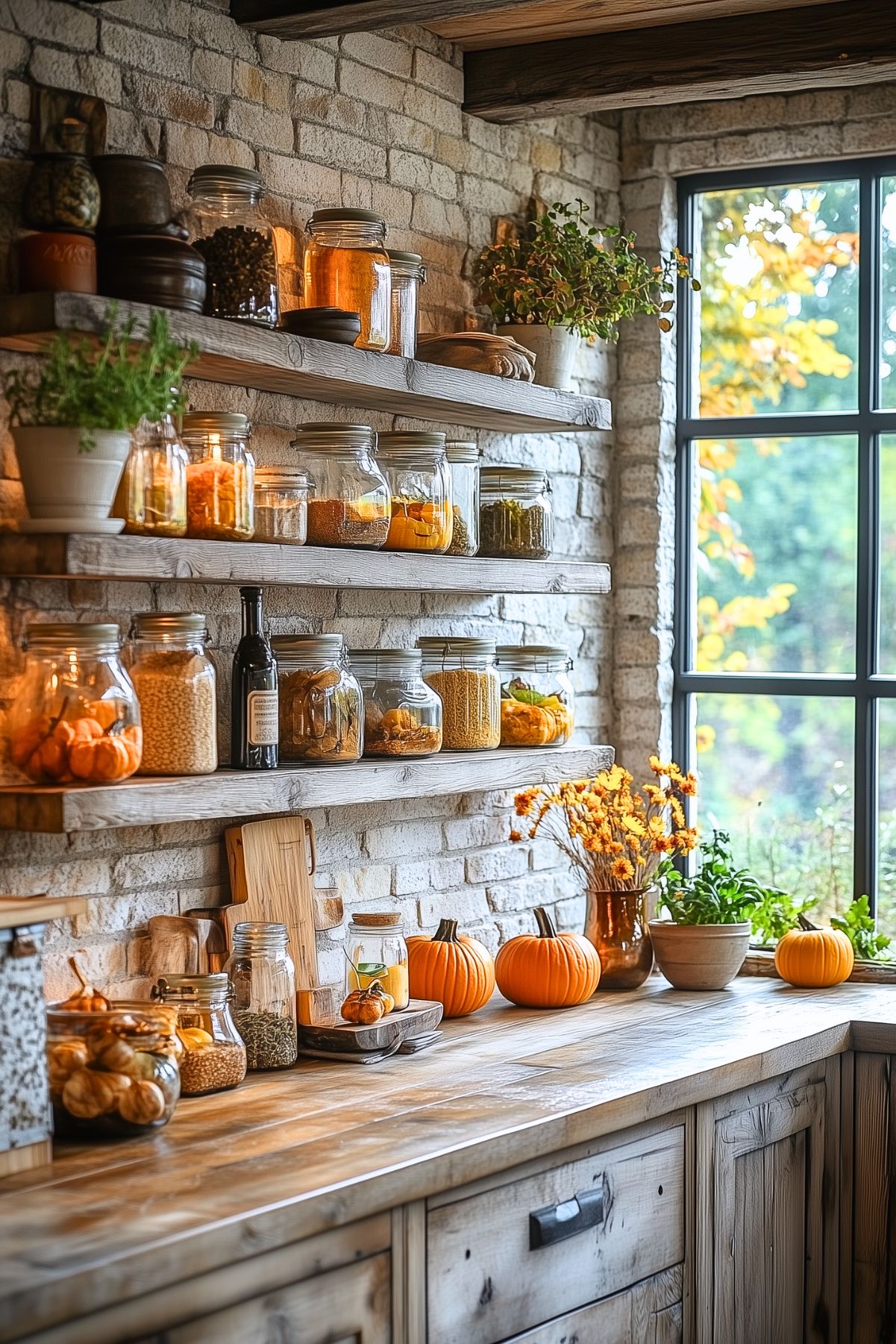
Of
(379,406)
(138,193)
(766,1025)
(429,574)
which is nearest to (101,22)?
(138,193)

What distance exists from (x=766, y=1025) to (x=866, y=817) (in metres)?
0.86

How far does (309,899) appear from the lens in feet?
9.68

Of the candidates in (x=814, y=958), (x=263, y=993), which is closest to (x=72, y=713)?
(x=263, y=993)

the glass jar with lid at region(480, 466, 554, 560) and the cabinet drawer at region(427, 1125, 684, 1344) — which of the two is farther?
the glass jar with lid at region(480, 466, 554, 560)

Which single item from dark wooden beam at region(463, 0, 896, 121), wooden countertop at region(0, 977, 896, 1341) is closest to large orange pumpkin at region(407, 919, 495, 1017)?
wooden countertop at region(0, 977, 896, 1341)

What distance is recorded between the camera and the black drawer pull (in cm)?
239

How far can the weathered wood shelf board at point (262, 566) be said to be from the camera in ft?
7.46

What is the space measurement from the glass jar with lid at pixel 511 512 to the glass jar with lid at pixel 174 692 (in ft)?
2.78

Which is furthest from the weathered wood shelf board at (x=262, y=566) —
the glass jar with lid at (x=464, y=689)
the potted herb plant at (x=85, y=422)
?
the glass jar with lid at (x=464, y=689)

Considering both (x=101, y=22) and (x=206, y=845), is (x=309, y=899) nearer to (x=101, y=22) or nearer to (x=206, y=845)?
(x=206, y=845)

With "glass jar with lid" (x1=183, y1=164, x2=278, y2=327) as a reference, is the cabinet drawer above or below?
below

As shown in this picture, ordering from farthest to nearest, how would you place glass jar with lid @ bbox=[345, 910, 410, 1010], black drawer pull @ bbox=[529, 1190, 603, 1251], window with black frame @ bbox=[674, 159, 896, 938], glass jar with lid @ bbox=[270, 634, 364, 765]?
window with black frame @ bbox=[674, 159, 896, 938] < glass jar with lid @ bbox=[345, 910, 410, 1010] < glass jar with lid @ bbox=[270, 634, 364, 765] < black drawer pull @ bbox=[529, 1190, 603, 1251]

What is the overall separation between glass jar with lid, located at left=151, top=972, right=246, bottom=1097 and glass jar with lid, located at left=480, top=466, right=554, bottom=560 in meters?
1.10

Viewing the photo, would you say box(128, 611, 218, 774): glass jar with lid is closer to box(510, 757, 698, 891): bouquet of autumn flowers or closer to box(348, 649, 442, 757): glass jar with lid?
box(348, 649, 442, 757): glass jar with lid
